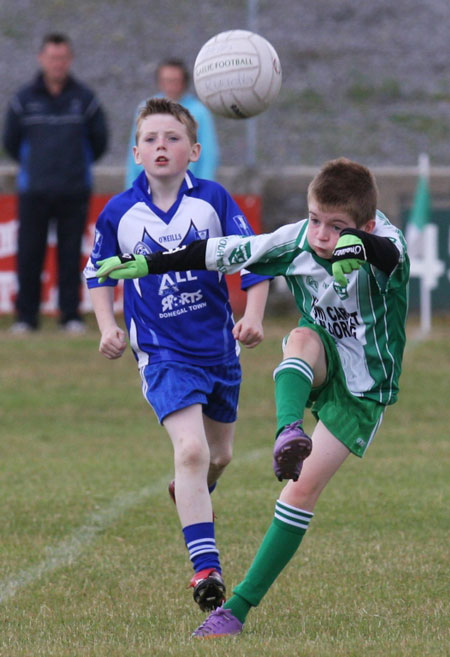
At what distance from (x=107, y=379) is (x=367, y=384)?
7308mm

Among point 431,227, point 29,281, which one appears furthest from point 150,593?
point 431,227

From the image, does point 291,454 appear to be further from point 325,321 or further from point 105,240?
point 105,240

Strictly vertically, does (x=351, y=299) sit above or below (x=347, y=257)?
below

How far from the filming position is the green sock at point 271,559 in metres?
4.49

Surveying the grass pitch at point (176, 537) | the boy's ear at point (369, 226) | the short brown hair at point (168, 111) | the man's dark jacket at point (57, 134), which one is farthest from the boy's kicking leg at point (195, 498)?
the man's dark jacket at point (57, 134)

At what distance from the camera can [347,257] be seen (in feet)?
14.3

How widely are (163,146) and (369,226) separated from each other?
1.11 m

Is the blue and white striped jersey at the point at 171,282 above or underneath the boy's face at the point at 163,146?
underneath

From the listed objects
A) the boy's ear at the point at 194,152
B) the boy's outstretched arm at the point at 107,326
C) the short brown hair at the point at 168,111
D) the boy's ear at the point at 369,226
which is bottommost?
the boy's outstretched arm at the point at 107,326

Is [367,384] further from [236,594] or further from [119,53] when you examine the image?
[119,53]

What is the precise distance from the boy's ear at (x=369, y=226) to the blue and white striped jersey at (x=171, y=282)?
0.77 metres

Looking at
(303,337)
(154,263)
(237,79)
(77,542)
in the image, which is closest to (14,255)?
(237,79)

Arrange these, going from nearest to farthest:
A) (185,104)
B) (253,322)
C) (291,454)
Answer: (291,454)
(253,322)
(185,104)

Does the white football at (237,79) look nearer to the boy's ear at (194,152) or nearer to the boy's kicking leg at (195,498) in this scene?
the boy's ear at (194,152)
